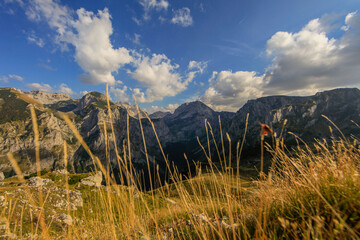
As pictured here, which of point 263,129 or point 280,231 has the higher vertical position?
point 263,129

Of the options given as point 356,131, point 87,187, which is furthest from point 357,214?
point 356,131

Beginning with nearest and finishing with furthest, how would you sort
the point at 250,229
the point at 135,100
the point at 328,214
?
the point at 328,214 < the point at 250,229 < the point at 135,100

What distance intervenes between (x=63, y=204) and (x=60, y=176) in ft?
51.4

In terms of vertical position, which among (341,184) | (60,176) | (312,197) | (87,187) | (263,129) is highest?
(263,129)

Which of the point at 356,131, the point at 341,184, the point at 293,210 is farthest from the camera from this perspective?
the point at 356,131

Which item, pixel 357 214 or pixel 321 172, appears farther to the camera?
pixel 321 172

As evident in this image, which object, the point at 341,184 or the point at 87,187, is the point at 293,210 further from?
the point at 87,187

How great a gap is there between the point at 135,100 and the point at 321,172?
161 inches

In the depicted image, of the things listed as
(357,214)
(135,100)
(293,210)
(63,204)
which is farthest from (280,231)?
(63,204)

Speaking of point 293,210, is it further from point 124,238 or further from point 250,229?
point 124,238

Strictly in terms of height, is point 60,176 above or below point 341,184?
below

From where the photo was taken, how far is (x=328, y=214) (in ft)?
8.69

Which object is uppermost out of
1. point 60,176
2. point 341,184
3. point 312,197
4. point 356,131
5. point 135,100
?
point 135,100

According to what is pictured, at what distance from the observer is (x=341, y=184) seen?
282cm
